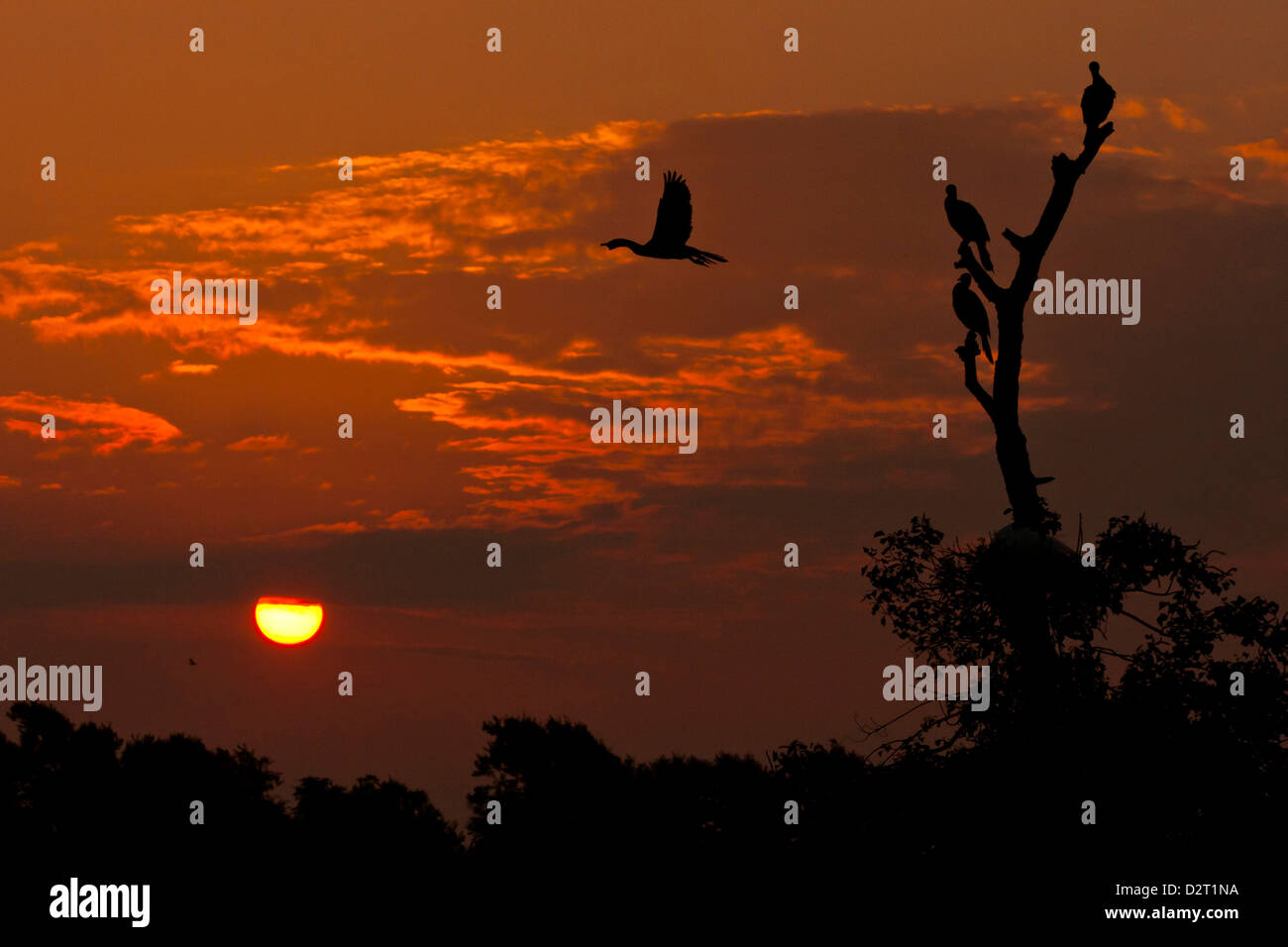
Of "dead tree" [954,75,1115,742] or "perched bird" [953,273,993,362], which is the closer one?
"dead tree" [954,75,1115,742]

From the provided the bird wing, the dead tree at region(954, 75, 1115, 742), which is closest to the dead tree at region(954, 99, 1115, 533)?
the dead tree at region(954, 75, 1115, 742)

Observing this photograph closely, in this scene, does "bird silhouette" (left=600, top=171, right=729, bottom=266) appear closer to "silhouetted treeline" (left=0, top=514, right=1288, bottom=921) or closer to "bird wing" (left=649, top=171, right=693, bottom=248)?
"bird wing" (left=649, top=171, right=693, bottom=248)

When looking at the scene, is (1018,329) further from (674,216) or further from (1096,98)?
(674,216)

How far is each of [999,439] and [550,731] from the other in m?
27.6

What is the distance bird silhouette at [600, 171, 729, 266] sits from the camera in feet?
74.7

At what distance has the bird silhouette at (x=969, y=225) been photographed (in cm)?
1877

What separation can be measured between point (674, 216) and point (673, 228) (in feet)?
0.61

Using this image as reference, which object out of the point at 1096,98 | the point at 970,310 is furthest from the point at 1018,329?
the point at 1096,98

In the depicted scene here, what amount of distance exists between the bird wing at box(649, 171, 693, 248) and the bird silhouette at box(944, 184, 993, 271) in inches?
197

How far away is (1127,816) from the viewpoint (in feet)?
56.7
